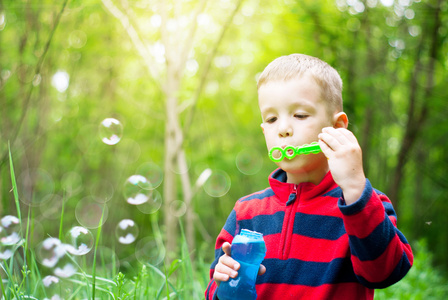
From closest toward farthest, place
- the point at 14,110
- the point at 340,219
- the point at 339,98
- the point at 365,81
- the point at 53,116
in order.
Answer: the point at 340,219 → the point at 339,98 → the point at 365,81 → the point at 14,110 → the point at 53,116

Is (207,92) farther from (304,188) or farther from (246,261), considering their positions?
(246,261)

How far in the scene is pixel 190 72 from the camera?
7.60 m

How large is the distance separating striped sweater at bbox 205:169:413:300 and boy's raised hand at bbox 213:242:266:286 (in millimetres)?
125

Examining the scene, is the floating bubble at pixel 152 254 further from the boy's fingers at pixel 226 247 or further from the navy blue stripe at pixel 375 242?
the navy blue stripe at pixel 375 242

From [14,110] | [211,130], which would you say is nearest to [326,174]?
[14,110]

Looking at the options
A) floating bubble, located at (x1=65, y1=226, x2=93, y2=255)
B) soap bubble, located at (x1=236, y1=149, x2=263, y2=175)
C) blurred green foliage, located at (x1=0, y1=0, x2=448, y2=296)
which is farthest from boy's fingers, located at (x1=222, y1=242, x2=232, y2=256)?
soap bubble, located at (x1=236, y1=149, x2=263, y2=175)

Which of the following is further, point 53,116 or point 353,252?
point 53,116

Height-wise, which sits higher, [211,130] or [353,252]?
[353,252]

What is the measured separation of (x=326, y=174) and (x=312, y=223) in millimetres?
169

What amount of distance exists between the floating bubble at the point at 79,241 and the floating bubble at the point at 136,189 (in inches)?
20.5

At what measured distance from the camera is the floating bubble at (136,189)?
9.09 ft

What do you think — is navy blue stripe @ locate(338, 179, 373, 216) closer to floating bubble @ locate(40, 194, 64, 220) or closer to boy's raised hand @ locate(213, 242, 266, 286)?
boy's raised hand @ locate(213, 242, 266, 286)

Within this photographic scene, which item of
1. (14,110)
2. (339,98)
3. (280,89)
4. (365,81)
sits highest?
(280,89)

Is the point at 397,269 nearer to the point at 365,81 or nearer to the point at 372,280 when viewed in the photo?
the point at 372,280
